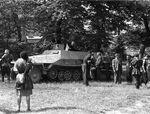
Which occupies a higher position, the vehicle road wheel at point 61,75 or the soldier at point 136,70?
the soldier at point 136,70

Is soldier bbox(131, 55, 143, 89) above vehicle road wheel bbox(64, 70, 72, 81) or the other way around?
above

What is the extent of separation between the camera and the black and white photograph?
12.6m

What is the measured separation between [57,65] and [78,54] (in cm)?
201

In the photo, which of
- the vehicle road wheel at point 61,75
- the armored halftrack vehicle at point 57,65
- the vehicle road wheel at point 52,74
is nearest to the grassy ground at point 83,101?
the armored halftrack vehicle at point 57,65

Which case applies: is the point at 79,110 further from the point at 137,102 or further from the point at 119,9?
the point at 119,9

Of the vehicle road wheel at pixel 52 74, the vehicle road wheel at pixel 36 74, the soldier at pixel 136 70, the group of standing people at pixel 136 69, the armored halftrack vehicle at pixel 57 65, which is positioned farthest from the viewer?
the vehicle road wheel at pixel 52 74

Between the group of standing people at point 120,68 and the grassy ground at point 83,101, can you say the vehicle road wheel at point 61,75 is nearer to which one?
the group of standing people at point 120,68

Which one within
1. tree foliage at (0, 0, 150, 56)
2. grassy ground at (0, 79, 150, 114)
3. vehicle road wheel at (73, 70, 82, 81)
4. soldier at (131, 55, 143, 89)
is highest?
tree foliage at (0, 0, 150, 56)

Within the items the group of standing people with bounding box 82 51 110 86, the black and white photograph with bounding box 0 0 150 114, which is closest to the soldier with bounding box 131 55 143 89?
the black and white photograph with bounding box 0 0 150 114

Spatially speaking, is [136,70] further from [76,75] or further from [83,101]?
[76,75]

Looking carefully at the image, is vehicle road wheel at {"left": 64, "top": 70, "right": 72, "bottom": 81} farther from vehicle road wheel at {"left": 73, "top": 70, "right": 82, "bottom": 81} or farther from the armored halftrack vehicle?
vehicle road wheel at {"left": 73, "top": 70, "right": 82, "bottom": 81}

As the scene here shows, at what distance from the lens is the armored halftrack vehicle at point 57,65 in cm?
1897

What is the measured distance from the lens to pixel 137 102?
39.4 ft

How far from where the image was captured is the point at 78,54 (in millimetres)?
21047
